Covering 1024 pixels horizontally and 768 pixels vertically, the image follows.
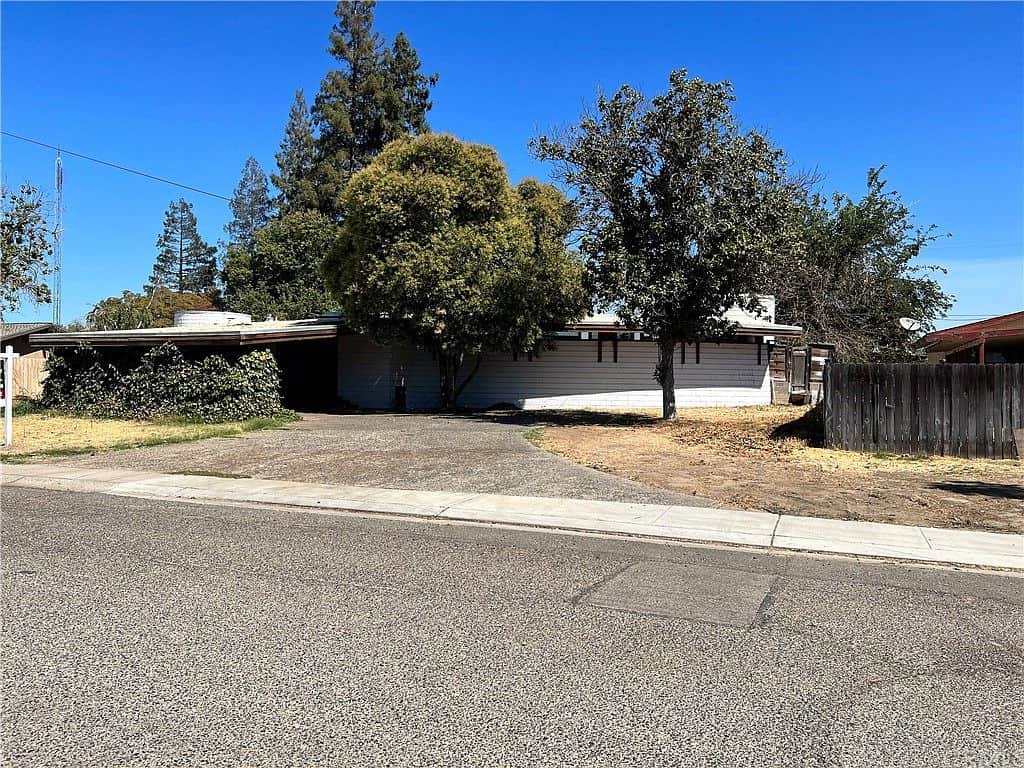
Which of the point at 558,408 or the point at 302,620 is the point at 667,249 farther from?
the point at 302,620

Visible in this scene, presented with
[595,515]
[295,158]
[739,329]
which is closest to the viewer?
[595,515]

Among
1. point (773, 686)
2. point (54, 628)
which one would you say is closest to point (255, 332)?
point (54, 628)

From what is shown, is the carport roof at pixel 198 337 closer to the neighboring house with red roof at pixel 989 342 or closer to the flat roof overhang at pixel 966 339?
the flat roof overhang at pixel 966 339

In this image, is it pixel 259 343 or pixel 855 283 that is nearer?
pixel 259 343

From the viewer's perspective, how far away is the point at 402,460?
576 inches

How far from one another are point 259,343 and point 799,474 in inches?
593

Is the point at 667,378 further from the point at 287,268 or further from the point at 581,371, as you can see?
the point at 287,268

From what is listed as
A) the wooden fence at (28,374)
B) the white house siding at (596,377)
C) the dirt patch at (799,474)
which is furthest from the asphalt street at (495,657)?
the wooden fence at (28,374)

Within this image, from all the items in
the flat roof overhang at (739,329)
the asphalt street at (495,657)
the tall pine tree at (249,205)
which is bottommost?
the asphalt street at (495,657)

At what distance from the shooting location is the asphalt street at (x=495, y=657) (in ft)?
12.5

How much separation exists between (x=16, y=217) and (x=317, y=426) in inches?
568

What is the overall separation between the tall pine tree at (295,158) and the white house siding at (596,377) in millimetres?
26447

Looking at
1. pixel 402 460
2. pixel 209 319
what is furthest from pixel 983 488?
pixel 209 319

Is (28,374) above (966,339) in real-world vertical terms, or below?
below
